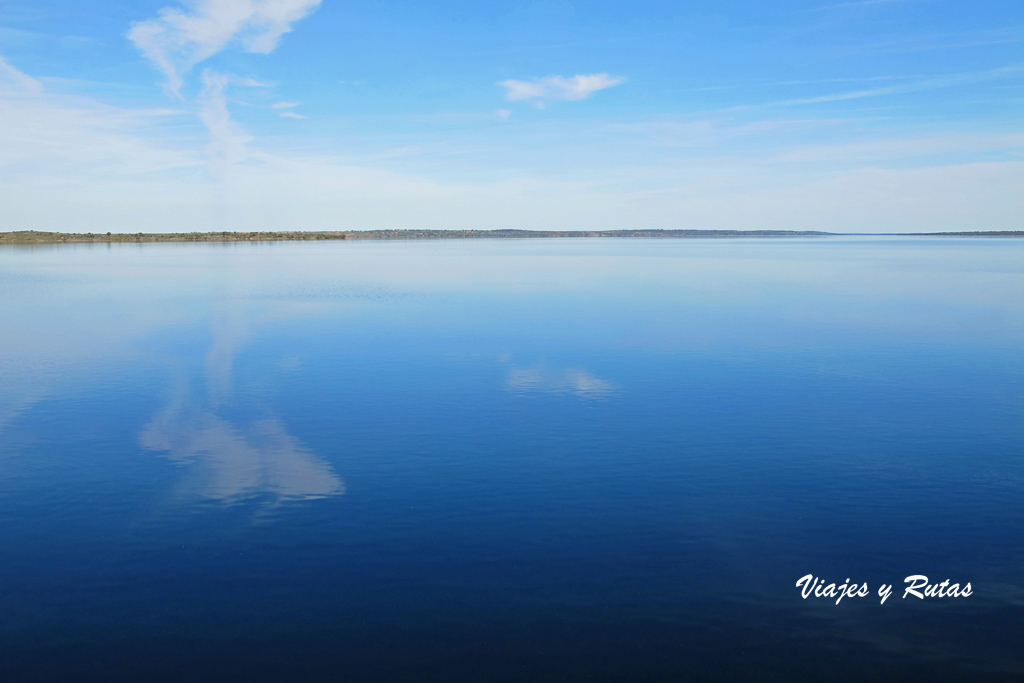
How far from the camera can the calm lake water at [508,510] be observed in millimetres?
7293

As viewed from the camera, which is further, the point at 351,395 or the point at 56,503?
the point at 351,395

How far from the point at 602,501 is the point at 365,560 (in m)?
3.54

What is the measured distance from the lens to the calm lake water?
23.9 feet

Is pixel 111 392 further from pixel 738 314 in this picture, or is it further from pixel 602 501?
pixel 738 314

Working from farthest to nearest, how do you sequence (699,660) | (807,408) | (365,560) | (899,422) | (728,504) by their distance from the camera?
(807,408) < (899,422) < (728,504) < (365,560) < (699,660)

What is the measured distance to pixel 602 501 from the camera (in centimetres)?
1067

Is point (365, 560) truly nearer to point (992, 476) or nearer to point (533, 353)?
point (992, 476)

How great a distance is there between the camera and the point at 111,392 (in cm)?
1781

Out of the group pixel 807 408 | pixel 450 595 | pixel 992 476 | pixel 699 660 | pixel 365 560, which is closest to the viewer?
pixel 699 660

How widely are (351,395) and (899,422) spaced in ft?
38.7

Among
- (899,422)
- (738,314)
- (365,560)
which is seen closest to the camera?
(365,560)

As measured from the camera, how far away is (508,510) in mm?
10375

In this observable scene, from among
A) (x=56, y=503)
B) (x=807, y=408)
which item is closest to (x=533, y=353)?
(x=807, y=408)

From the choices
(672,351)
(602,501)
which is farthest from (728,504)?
(672,351)
